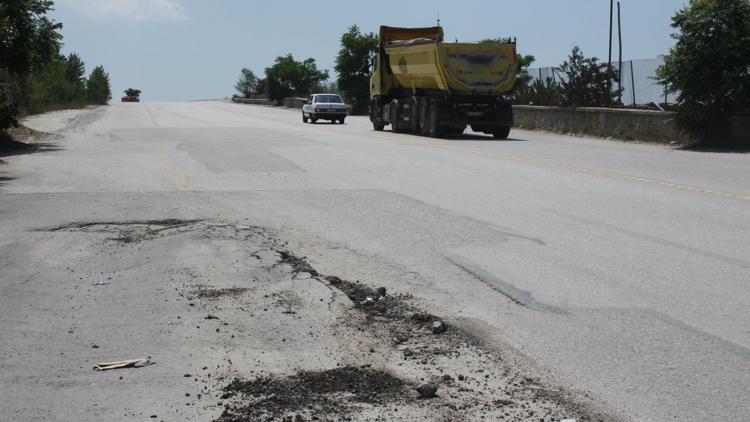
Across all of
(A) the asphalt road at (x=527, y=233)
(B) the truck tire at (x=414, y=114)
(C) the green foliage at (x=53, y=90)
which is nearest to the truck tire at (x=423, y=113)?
(B) the truck tire at (x=414, y=114)

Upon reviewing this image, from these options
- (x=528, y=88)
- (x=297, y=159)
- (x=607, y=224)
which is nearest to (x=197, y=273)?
(x=607, y=224)

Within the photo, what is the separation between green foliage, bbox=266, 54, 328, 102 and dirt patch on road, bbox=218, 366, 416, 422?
87.5m

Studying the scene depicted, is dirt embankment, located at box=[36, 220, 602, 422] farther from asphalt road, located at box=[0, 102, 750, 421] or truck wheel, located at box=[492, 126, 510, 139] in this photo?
truck wheel, located at box=[492, 126, 510, 139]

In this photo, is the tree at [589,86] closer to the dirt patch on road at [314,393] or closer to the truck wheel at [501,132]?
the truck wheel at [501,132]

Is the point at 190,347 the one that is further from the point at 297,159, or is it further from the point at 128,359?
the point at 297,159

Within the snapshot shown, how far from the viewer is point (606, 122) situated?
104ft

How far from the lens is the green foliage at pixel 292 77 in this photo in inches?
3597

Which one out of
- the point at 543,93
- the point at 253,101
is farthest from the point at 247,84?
the point at 543,93

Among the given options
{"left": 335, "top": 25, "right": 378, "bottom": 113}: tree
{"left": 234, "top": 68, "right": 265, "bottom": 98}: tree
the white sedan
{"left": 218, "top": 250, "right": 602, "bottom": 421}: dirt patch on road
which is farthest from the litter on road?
{"left": 234, "top": 68, "right": 265, "bottom": 98}: tree

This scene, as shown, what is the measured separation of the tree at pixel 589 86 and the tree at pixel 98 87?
219ft

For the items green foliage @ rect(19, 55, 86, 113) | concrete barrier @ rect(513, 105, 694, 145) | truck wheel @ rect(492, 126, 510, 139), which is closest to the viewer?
concrete barrier @ rect(513, 105, 694, 145)

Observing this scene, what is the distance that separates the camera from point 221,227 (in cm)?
963

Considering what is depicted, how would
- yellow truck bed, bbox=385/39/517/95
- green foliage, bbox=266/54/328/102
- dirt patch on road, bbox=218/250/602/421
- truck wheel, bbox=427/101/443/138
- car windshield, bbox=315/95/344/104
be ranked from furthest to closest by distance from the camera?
green foliage, bbox=266/54/328/102, car windshield, bbox=315/95/344/104, truck wheel, bbox=427/101/443/138, yellow truck bed, bbox=385/39/517/95, dirt patch on road, bbox=218/250/602/421

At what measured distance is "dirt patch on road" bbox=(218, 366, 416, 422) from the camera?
14.3ft
